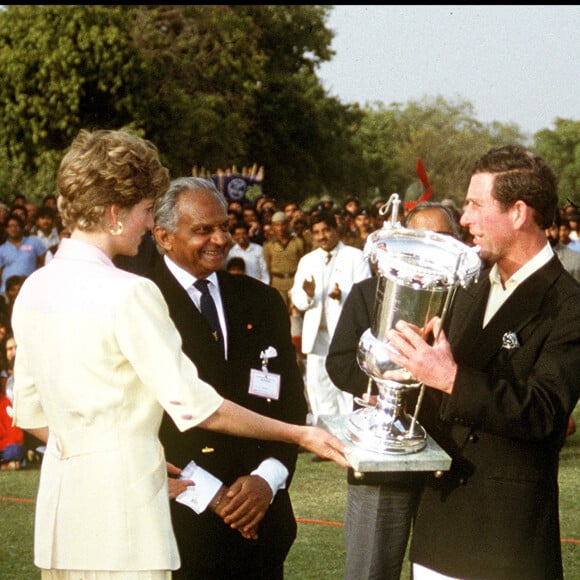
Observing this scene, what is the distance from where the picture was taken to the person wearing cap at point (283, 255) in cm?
1166

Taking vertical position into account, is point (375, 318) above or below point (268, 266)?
above

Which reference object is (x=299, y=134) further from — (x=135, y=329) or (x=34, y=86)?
(x=135, y=329)

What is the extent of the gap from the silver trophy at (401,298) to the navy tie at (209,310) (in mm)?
658

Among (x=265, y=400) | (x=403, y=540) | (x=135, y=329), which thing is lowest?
(x=403, y=540)

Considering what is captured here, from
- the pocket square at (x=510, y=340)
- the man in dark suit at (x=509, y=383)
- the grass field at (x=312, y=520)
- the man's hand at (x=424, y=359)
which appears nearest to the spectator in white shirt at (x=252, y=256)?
the grass field at (x=312, y=520)

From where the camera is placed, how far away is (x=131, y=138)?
2775mm

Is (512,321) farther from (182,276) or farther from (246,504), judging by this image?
(182,276)

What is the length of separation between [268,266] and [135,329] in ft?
30.8

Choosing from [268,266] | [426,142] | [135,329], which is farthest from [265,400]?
[426,142]

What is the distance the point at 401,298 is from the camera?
110 inches

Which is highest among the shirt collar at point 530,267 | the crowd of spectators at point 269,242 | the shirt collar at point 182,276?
the shirt collar at point 530,267

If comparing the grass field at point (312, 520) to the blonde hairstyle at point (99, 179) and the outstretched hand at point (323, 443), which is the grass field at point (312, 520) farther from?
the blonde hairstyle at point (99, 179)

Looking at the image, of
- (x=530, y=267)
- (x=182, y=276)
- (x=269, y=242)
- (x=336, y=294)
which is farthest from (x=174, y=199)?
(x=269, y=242)

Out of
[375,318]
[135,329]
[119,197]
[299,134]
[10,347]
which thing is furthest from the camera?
[299,134]
